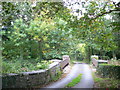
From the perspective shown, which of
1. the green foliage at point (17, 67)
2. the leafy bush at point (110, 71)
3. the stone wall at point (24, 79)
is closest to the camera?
the stone wall at point (24, 79)

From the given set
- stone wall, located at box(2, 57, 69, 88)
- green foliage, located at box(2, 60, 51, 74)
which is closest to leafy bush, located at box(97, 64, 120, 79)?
green foliage, located at box(2, 60, 51, 74)

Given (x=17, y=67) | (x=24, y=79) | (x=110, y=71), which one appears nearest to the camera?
(x=24, y=79)

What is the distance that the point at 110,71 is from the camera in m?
8.89

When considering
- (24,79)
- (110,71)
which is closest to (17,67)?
(24,79)

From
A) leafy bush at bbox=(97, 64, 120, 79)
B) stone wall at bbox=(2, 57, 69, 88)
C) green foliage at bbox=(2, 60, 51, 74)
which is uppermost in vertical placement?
green foliage at bbox=(2, 60, 51, 74)

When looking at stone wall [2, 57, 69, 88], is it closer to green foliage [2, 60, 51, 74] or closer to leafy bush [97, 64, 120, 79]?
green foliage [2, 60, 51, 74]

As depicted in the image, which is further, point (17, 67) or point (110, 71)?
point (110, 71)

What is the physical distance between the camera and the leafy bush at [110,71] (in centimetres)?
836

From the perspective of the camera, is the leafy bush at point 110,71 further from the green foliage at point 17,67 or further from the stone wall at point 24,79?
the stone wall at point 24,79

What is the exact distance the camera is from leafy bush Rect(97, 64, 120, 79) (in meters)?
8.36

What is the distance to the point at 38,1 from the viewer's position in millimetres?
Result: 5617

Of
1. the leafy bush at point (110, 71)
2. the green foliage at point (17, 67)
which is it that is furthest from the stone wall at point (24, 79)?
the leafy bush at point (110, 71)

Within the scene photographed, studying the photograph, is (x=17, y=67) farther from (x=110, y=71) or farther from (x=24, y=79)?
(x=110, y=71)

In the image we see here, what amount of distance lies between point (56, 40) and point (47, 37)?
1074mm
